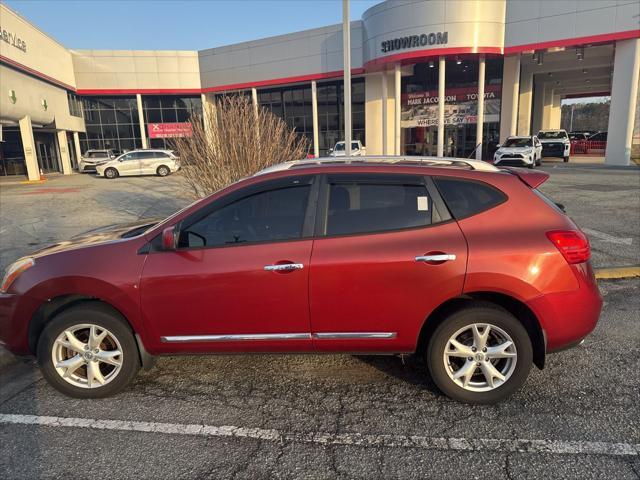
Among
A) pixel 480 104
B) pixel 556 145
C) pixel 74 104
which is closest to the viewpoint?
pixel 480 104

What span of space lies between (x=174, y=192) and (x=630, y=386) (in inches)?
642

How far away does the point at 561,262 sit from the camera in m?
2.96

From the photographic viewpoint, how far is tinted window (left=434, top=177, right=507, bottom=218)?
3.10 metres

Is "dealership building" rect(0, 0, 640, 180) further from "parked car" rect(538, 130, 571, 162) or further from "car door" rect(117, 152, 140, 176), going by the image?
"car door" rect(117, 152, 140, 176)

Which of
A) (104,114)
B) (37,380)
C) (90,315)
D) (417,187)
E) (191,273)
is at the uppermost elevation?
(104,114)

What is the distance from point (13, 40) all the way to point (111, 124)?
14.1m

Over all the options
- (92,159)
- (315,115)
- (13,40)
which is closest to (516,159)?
(315,115)

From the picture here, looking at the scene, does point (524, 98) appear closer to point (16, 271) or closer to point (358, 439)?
point (358, 439)

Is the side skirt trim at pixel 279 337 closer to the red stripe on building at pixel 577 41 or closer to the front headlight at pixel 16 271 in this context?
the front headlight at pixel 16 271

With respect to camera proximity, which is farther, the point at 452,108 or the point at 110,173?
the point at 452,108

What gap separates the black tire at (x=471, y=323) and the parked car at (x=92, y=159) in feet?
109

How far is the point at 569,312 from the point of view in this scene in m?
2.99

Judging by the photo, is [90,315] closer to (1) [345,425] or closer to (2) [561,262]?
(1) [345,425]

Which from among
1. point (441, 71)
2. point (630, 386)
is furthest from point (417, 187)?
point (441, 71)
